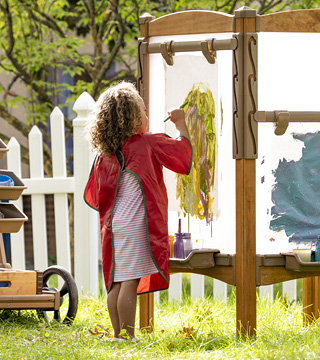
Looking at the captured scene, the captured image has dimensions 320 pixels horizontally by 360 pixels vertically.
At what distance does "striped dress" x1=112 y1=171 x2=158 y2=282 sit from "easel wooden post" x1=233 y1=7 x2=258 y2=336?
486 millimetres

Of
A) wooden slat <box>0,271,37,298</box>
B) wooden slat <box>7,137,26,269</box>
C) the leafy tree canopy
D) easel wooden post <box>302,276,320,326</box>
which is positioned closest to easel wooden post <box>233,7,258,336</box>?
easel wooden post <box>302,276,320,326</box>

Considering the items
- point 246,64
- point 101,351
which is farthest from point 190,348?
point 246,64

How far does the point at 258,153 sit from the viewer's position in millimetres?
3924

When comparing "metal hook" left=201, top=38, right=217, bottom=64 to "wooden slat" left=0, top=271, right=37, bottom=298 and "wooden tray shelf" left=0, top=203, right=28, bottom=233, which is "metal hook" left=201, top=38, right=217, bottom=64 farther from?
"wooden slat" left=0, top=271, right=37, bottom=298

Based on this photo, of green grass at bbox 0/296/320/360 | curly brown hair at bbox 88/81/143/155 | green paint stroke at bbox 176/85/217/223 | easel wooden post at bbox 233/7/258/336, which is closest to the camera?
green grass at bbox 0/296/320/360

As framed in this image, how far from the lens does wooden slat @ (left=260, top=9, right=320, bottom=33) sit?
12.5 ft

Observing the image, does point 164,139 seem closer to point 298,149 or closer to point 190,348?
point 298,149

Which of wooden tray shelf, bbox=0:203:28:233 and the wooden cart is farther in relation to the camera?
wooden tray shelf, bbox=0:203:28:233

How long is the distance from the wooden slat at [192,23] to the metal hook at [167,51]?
0.09m

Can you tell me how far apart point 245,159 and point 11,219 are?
1.57 metres

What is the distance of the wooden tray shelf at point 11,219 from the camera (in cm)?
454

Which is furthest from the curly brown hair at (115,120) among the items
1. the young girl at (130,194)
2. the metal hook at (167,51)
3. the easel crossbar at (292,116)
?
the easel crossbar at (292,116)

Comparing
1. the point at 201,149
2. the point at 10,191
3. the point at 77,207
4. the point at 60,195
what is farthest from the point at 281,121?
the point at 60,195

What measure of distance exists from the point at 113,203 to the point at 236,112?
82 centimetres
